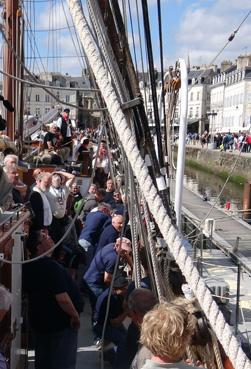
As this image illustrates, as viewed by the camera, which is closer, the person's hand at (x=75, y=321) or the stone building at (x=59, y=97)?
the person's hand at (x=75, y=321)

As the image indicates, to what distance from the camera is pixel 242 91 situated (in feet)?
223

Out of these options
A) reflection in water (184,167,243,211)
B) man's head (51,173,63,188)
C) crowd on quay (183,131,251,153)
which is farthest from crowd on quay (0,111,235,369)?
crowd on quay (183,131,251,153)

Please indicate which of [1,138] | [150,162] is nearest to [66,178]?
[1,138]

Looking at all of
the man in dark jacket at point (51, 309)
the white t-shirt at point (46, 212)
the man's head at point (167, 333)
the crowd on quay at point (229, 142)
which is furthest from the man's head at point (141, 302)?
the crowd on quay at point (229, 142)

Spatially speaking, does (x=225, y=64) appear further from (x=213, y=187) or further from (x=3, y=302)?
(x=3, y=302)

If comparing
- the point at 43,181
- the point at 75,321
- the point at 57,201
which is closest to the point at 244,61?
the point at 57,201

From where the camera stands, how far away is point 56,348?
4.08 m

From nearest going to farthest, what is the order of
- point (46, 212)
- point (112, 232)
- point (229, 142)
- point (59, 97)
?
point (112, 232) < point (46, 212) < point (59, 97) < point (229, 142)

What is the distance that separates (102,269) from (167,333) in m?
2.68

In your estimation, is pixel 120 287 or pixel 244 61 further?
pixel 244 61

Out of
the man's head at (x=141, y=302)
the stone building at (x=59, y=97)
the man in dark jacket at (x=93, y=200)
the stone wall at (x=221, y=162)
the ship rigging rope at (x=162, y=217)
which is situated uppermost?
the stone building at (x=59, y=97)

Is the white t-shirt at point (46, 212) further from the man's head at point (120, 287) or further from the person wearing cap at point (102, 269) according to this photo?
the man's head at point (120, 287)

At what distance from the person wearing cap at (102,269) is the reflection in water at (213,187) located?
19469 millimetres

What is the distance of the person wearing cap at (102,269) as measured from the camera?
4.88 metres
